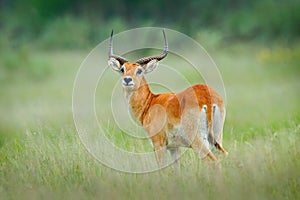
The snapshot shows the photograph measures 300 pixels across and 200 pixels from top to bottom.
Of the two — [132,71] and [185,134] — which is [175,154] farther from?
[132,71]

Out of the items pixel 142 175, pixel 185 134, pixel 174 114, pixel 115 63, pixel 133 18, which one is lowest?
pixel 142 175

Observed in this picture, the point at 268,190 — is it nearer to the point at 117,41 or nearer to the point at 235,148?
the point at 235,148

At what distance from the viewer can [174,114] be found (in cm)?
863

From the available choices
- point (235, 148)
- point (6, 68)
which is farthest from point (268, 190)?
point (6, 68)

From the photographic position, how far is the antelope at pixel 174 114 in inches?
335

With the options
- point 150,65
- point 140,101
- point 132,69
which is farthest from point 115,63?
point 140,101

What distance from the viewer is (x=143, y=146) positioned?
31.9ft

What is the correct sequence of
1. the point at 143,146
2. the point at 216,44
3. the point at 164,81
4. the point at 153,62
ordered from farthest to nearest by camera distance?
1. the point at 216,44
2. the point at 164,81
3. the point at 143,146
4. the point at 153,62

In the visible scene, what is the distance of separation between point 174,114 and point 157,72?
11134 millimetres

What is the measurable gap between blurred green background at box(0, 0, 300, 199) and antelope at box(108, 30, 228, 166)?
26 centimetres

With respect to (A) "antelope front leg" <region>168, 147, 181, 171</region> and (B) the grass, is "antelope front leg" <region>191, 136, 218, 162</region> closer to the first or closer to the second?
(B) the grass

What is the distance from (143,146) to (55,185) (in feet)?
6.78

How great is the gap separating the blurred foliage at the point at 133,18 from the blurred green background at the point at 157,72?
0.06 m

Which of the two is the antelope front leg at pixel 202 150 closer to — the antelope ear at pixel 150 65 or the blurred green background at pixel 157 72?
the blurred green background at pixel 157 72
